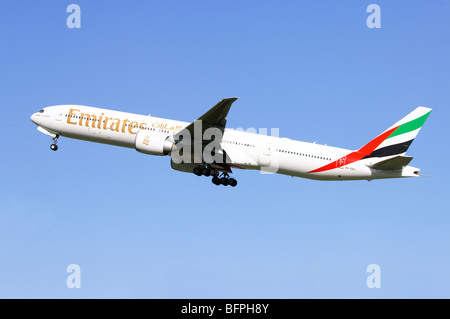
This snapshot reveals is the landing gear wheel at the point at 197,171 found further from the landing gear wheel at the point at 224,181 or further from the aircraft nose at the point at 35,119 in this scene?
the aircraft nose at the point at 35,119

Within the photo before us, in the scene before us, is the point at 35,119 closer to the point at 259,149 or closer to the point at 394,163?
the point at 259,149

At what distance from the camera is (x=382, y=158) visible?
119 feet

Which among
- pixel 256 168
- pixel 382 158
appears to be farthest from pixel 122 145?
pixel 382 158

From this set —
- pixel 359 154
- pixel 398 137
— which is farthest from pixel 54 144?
pixel 398 137

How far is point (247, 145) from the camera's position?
3716cm

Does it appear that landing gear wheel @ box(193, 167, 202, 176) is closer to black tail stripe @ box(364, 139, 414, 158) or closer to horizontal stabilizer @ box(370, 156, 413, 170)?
black tail stripe @ box(364, 139, 414, 158)

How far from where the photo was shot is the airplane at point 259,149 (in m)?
35.9

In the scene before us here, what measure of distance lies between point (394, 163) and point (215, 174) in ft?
41.7

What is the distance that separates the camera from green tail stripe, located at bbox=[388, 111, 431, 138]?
3672 cm

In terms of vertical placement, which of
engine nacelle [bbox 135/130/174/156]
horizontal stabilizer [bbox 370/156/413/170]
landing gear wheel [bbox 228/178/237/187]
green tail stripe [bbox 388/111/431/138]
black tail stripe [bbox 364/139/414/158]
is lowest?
landing gear wheel [bbox 228/178/237/187]

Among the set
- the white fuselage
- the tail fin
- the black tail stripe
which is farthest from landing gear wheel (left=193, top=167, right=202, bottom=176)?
the black tail stripe

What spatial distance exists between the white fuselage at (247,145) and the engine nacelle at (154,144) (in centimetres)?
153

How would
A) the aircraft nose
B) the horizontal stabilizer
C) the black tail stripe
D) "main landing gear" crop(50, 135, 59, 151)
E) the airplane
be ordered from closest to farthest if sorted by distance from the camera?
the horizontal stabilizer → the airplane → the black tail stripe → "main landing gear" crop(50, 135, 59, 151) → the aircraft nose

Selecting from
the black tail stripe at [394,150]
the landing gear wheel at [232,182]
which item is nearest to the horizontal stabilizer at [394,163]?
the black tail stripe at [394,150]
